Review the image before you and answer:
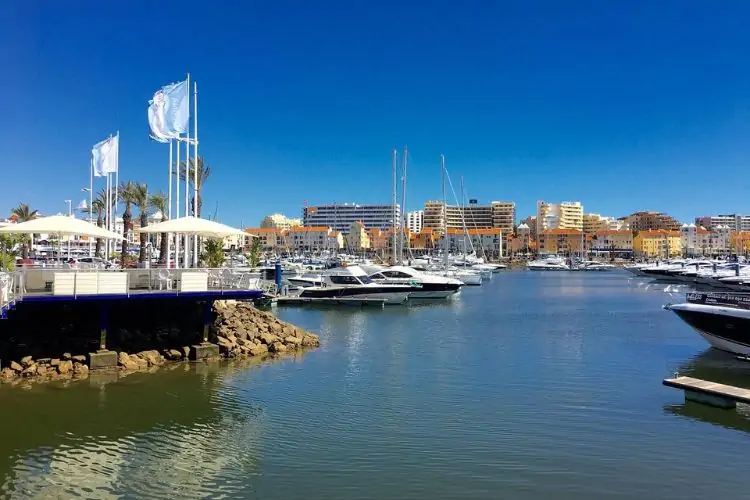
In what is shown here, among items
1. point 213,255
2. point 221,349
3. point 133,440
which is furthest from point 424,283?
point 133,440

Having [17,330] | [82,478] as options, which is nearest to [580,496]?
[82,478]

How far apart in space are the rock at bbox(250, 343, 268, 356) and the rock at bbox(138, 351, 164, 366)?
13.8 ft

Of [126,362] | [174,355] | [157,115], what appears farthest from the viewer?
[157,115]

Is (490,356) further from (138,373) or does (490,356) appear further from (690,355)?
(138,373)

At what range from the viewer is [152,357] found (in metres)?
24.3

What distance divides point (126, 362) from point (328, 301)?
2964 centimetres

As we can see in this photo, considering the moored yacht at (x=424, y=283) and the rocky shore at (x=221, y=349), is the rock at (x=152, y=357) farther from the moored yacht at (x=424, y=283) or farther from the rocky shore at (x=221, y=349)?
the moored yacht at (x=424, y=283)

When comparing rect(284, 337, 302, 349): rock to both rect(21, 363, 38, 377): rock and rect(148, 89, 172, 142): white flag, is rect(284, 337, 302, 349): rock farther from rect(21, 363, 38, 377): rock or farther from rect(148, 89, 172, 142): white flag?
rect(148, 89, 172, 142): white flag

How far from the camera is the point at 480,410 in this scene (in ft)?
61.5

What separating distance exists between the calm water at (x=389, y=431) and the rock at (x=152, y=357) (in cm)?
99

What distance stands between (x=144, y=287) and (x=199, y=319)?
11.1 feet

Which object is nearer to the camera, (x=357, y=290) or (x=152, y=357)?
(x=152, y=357)

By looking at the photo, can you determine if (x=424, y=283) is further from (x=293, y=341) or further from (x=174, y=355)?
(x=174, y=355)

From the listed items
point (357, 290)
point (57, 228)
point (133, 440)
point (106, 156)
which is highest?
point (106, 156)
